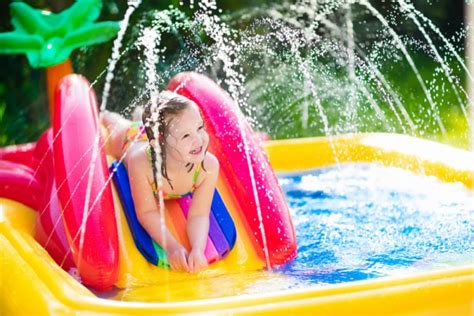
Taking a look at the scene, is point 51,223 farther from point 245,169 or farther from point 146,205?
point 245,169

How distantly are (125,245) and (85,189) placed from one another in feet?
0.59

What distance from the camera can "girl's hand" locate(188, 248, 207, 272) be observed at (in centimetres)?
232

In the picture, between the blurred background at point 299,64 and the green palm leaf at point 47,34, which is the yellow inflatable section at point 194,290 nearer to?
the green palm leaf at point 47,34

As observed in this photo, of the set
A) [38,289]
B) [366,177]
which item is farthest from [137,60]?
[38,289]

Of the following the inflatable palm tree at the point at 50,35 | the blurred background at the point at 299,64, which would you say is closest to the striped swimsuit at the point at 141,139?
the inflatable palm tree at the point at 50,35

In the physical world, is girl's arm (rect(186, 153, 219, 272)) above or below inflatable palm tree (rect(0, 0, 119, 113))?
below

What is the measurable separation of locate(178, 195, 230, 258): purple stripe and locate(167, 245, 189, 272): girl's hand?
0.12m

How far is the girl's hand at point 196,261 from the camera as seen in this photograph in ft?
7.63

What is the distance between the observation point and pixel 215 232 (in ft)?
8.04

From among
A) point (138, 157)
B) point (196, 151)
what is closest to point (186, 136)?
point (196, 151)

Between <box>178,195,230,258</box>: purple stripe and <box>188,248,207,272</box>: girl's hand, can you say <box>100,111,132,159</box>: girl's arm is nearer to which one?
<box>178,195,230,258</box>: purple stripe

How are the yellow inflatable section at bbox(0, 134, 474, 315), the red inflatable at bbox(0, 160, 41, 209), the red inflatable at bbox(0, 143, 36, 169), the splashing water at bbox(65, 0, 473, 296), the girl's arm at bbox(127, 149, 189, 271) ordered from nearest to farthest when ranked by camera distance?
the yellow inflatable section at bbox(0, 134, 474, 315) → the girl's arm at bbox(127, 149, 189, 271) → the red inflatable at bbox(0, 160, 41, 209) → the red inflatable at bbox(0, 143, 36, 169) → the splashing water at bbox(65, 0, 473, 296)

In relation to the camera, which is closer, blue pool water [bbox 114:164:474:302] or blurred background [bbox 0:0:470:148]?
blue pool water [bbox 114:164:474:302]

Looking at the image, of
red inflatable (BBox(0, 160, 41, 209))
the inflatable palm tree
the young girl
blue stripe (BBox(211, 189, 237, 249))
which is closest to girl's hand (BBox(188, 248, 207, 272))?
the young girl
